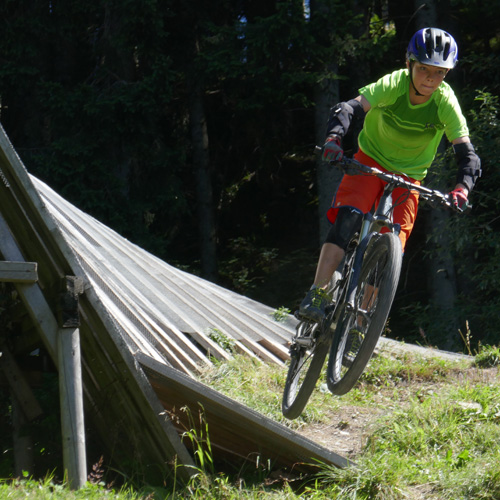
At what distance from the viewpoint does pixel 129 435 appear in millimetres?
5551

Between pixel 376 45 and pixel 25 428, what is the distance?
369 inches

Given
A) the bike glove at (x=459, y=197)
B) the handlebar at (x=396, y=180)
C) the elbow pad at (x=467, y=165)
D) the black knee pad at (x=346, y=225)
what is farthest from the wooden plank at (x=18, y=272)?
the elbow pad at (x=467, y=165)

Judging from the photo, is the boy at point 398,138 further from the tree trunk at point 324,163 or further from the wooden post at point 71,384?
the tree trunk at point 324,163

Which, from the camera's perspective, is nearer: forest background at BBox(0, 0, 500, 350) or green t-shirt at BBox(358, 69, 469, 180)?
green t-shirt at BBox(358, 69, 469, 180)

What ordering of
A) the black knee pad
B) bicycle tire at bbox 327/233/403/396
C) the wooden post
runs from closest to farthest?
bicycle tire at bbox 327/233/403/396, the wooden post, the black knee pad

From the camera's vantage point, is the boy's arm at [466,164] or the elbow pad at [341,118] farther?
the boy's arm at [466,164]

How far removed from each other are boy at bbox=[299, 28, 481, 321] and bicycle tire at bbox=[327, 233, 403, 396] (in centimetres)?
28

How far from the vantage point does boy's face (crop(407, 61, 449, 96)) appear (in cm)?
479

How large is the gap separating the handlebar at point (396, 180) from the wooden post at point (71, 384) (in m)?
1.85

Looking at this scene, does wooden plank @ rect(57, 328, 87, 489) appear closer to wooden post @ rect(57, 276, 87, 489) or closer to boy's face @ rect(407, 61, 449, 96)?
wooden post @ rect(57, 276, 87, 489)

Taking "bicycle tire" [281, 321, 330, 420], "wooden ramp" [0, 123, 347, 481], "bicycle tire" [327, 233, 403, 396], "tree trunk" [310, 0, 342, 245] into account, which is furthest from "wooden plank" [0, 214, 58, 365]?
"tree trunk" [310, 0, 342, 245]

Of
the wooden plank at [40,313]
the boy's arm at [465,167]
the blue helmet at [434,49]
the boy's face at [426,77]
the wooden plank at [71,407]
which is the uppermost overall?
the blue helmet at [434,49]

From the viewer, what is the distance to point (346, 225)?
512cm

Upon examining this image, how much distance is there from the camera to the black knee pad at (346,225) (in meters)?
5.12
